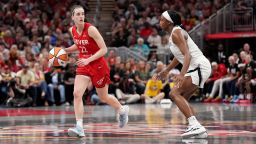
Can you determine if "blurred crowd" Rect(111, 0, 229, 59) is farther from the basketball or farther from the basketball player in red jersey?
the basketball player in red jersey

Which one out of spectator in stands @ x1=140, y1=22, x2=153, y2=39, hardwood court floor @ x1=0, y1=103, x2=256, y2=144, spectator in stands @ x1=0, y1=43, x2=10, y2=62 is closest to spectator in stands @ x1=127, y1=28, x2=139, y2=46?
spectator in stands @ x1=140, y1=22, x2=153, y2=39

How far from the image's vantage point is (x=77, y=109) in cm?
1201

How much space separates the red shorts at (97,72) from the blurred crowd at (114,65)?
815 cm

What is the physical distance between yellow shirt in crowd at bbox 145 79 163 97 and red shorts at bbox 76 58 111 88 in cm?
1329

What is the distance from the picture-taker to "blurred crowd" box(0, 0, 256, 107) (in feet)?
80.4

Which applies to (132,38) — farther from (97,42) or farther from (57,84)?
(97,42)

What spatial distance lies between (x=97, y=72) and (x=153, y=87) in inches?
531

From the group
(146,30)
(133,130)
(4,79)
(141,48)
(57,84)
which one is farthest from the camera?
(146,30)

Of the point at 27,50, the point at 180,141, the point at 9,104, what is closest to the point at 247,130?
the point at 180,141

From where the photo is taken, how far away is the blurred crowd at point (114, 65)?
80.4ft

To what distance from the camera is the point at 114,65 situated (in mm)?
26219

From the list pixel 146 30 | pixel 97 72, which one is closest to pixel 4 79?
pixel 146 30

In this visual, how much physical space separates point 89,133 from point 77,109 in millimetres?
654

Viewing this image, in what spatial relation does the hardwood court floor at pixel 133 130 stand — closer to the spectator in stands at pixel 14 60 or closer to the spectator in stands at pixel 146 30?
the spectator in stands at pixel 14 60
